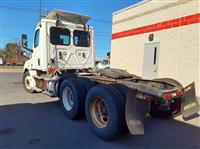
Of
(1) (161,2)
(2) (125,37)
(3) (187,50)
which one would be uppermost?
(1) (161,2)

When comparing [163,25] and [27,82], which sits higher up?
[163,25]

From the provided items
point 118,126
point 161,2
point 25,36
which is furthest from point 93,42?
point 118,126

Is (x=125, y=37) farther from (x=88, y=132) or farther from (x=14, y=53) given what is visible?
(x=14, y=53)

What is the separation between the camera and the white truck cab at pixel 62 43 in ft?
22.3

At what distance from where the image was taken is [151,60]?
10.0 metres

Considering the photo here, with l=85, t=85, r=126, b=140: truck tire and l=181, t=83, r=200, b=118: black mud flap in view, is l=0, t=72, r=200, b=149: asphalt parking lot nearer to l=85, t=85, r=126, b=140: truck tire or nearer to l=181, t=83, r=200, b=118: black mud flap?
l=85, t=85, r=126, b=140: truck tire

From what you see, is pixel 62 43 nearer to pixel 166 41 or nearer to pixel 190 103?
pixel 190 103

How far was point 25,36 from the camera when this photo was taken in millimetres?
7676

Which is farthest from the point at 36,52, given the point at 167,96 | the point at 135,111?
the point at 167,96

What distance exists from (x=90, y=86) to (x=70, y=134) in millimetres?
1325

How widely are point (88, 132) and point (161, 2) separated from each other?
7954mm

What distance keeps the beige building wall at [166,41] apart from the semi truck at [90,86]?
3.79m

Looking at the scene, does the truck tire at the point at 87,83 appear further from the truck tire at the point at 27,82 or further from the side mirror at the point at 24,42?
the truck tire at the point at 27,82

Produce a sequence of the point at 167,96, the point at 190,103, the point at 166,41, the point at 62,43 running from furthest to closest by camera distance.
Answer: the point at 166,41 → the point at 62,43 → the point at 190,103 → the point at 167,96
